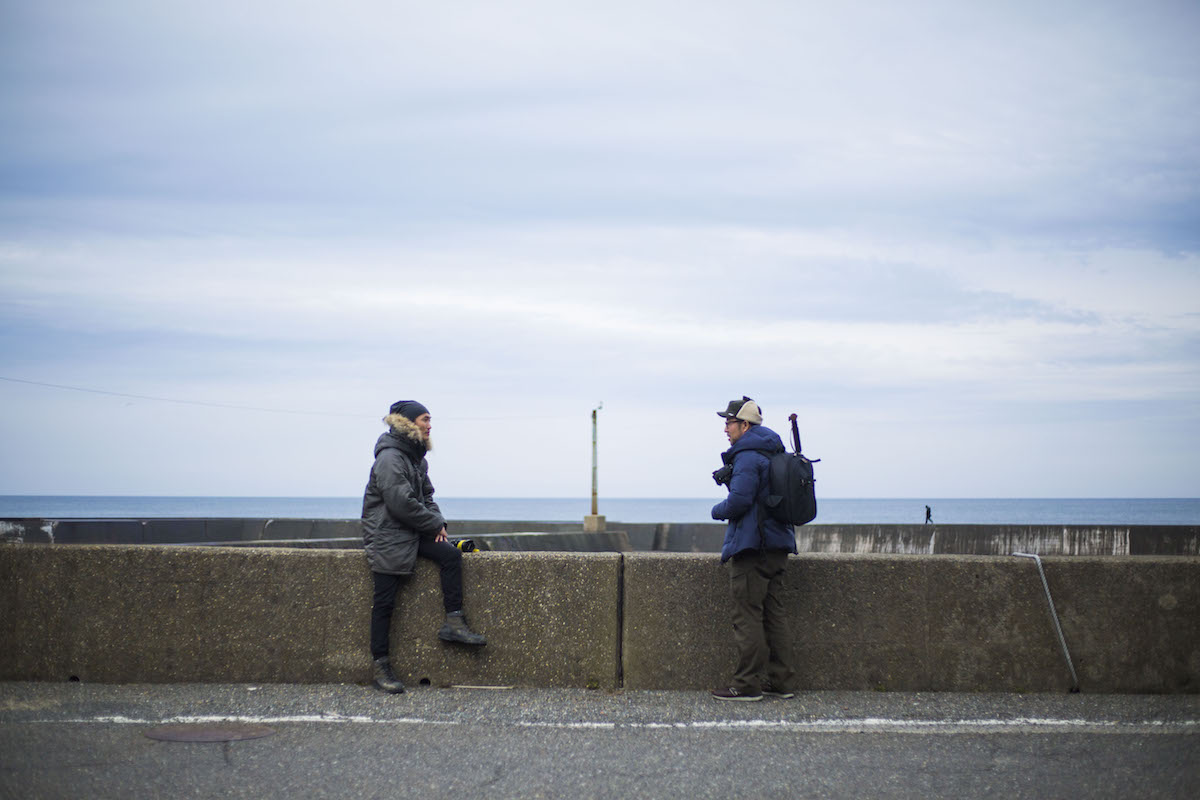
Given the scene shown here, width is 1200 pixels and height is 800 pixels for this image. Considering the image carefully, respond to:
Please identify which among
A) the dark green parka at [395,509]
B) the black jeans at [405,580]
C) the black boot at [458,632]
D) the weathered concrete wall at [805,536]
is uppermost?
the dark green parka at [395,509]

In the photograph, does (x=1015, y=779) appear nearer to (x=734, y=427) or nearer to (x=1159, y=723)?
(x=1159, y=723)

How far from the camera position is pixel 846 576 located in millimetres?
6863

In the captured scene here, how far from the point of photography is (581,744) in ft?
17.7

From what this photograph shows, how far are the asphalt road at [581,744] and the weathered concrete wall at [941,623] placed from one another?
188mm

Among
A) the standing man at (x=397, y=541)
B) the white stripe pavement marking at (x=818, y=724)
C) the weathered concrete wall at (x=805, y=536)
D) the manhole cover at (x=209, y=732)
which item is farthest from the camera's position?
the weathered concrete wall at (x=805, y=536)

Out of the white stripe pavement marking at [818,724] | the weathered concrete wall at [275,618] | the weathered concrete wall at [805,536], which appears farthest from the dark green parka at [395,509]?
the weathered concrete wall at [805,536]

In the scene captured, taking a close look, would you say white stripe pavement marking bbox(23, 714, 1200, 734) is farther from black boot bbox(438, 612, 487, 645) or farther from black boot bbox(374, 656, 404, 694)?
black boot bbox(438, 612, 487, 645)

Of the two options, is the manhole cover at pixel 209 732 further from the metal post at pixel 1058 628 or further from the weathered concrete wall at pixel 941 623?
the metal post at pixel 1058 628

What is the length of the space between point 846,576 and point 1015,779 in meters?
2.11

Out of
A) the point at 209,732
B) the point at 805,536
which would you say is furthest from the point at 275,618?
the point at 805,536

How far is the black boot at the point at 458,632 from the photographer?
661 centimetres

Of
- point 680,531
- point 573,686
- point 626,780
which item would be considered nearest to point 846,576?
point 573,686

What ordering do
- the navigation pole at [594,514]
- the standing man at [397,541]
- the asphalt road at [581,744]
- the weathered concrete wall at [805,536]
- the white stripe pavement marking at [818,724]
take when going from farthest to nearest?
the navigation pole at [594,514] < the weathered concrete wall at [805,536] < the standing man at [397,541] < the white stripe pavement marking at [818,724] < the asphalt road at [581,744]

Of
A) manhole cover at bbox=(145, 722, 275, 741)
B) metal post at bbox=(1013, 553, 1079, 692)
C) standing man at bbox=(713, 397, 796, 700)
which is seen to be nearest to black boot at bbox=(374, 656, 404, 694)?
manhole cover at bbox=(145, 722, 275, 741)
